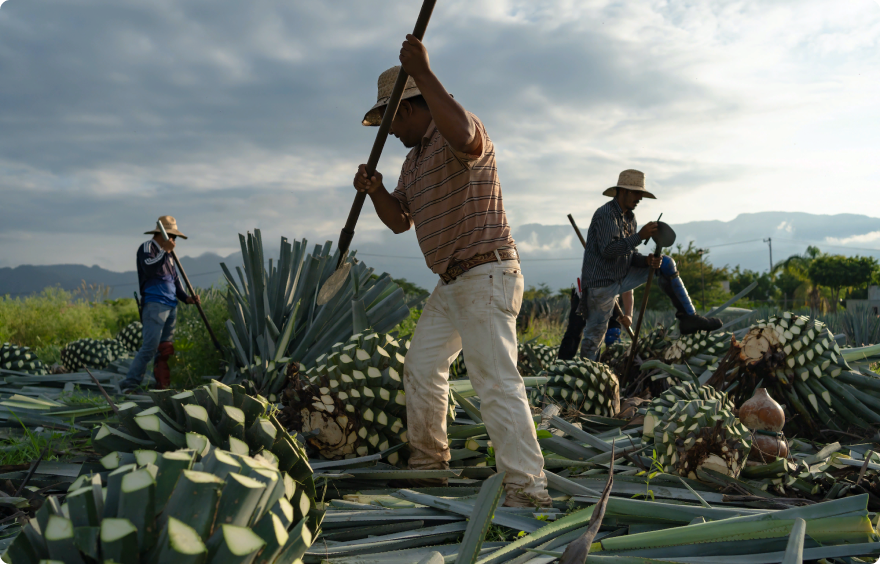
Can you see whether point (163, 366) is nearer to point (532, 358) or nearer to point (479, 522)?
point (532, 358)

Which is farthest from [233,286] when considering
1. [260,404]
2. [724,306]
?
[724,306]

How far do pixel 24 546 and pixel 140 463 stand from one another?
0.79 feet

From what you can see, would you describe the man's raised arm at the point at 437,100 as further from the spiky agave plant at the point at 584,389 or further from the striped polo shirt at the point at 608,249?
the striped polo shirt at the point at 608,249

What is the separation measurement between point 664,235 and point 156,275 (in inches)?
195

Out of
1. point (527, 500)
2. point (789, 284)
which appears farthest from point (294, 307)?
point (789, 284)

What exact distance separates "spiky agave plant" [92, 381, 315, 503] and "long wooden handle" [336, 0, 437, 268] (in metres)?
A: 1.53

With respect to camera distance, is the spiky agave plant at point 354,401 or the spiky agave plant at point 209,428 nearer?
the spiky agave plant at point 209,428

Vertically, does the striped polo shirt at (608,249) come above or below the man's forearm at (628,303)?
above

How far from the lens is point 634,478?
233cm

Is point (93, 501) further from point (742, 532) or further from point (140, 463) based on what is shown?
point (742, 532)

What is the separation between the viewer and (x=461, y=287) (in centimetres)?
246

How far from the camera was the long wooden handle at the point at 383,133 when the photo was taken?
2.44 metres

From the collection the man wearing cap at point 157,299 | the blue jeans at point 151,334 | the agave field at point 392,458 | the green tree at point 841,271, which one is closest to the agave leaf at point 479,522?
the agave field at point 392,458

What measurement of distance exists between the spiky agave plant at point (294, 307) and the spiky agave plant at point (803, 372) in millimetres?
2071
